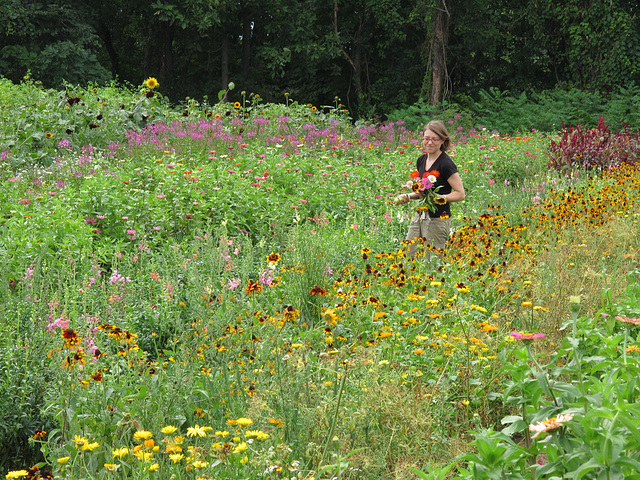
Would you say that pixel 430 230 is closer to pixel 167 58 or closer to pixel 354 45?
pixel 354 45

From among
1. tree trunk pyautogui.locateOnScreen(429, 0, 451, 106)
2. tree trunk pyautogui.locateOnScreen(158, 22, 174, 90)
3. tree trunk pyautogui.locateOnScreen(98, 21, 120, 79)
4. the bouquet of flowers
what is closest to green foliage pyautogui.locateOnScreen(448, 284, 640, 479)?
the bouquet of flowers

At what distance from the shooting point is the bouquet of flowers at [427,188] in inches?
171

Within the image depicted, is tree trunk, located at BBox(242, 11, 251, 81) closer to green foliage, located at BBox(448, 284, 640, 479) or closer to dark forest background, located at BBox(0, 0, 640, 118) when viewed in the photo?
dark forest background, located at BBox(0, 0, 640, 118)

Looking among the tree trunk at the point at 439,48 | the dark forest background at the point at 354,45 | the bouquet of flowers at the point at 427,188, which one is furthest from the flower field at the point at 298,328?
the dark forest background at the point at 354,45

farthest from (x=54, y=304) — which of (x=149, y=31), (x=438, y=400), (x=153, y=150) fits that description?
(x=149, y=31)

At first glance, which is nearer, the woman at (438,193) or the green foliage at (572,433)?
the green foliage at (572,433)

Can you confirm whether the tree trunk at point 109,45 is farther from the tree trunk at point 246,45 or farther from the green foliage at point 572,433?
the green foliage at point 572,433

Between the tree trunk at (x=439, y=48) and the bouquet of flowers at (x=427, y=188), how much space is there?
1513 cm

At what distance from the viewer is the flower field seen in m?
2.16

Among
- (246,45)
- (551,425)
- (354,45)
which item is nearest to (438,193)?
(551,425)

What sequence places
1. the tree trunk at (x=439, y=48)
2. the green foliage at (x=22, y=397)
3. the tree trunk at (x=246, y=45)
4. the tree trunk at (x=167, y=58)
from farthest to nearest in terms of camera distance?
the tree trunk at (x=167, y=58)
the tree trunk at (x=246, y=45)
the tree trunk at (x=439, y=48)
the green foliage at (x=22, y=397)

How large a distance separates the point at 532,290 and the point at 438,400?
1706 millimetres

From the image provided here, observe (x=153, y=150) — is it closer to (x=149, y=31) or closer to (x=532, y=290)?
(x=532, y=290)

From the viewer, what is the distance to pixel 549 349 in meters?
3.39
